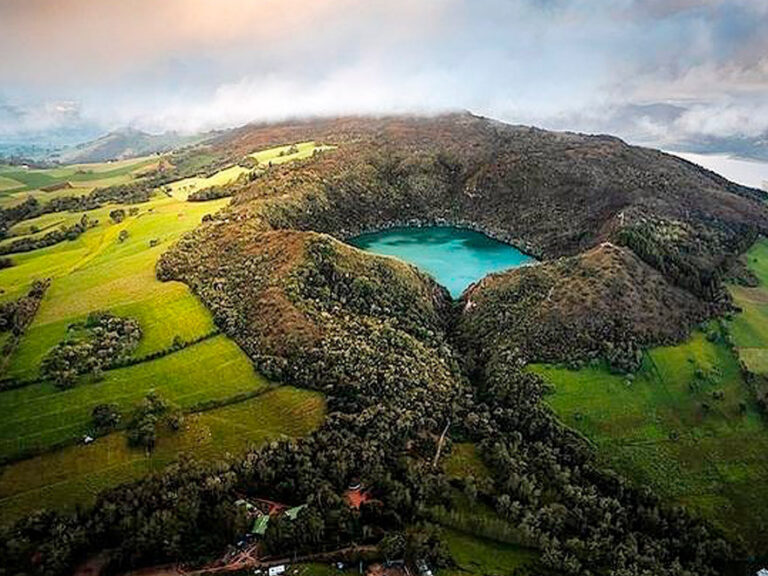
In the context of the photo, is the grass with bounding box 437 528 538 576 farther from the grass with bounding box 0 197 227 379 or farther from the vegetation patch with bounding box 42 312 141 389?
the vegetation patch with bounding box 42 312 141 389

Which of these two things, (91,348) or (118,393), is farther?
(91,348)

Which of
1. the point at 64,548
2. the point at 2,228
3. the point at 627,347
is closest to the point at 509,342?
the point at 627,347

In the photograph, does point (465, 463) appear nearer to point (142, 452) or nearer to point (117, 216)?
point (142, 452)

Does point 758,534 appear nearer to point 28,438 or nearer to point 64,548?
point 64,548

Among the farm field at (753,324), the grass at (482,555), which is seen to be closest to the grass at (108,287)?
the grass at (482,555)

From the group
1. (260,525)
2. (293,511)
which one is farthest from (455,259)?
(260,525)

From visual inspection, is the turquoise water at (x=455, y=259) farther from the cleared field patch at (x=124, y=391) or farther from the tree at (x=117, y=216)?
the cleared field patch at (x=124, y=391)
